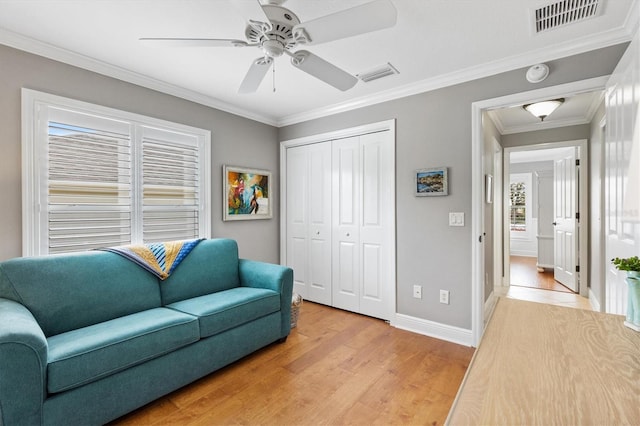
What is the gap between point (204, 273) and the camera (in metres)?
2.80

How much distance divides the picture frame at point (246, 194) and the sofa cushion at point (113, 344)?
159 cm

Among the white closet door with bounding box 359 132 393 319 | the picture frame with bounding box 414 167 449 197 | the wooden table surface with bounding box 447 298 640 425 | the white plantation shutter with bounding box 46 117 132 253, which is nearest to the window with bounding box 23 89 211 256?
the white plantation shutter with bounding box 46 117 132 253

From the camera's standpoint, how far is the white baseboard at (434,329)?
279 centimetres

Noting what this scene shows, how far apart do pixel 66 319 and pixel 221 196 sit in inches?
72.9

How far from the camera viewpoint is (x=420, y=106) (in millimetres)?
3023

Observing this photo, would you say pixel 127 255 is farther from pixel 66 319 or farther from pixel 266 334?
pixel 266 334

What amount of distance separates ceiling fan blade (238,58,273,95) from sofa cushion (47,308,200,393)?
169 centimetres

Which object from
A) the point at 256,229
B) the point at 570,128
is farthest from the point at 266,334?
the point at 570,128

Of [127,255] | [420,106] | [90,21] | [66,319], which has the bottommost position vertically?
[66,319]

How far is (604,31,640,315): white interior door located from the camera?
164cm

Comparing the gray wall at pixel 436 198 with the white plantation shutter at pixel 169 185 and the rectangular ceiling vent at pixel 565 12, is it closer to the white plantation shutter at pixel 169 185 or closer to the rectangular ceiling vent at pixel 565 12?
the rectangular ceiling vent at pixel 565 12

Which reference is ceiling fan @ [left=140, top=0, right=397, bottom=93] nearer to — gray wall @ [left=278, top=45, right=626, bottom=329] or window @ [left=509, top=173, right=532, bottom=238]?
gray wall @ [left=278, top=45, right=626, bottom=329]

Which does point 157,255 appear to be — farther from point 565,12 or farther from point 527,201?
point 527,201

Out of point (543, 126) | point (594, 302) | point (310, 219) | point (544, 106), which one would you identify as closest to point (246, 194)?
point (310, 219)
